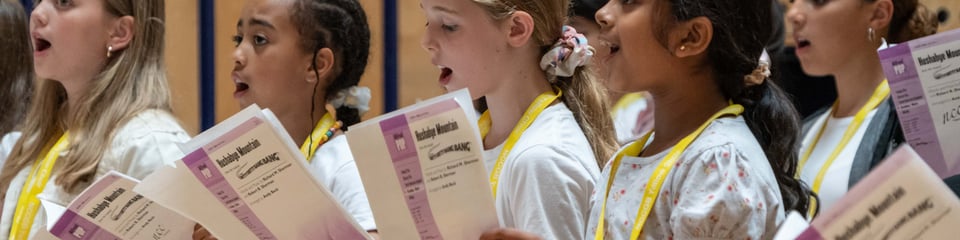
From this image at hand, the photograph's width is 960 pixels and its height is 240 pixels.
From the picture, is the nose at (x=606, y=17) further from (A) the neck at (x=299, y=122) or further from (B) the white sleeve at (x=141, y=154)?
(B) the white sleeve at (x=141, y=154)

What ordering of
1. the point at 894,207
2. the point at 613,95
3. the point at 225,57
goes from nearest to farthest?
1. the point at 894,207
2. the point at 613,95
3. the point at 225,57

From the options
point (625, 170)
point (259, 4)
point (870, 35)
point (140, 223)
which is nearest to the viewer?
point (625, 170)

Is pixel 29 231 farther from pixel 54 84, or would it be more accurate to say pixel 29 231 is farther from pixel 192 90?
pixel 192 90

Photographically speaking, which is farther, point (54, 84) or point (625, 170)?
point (54, 84)

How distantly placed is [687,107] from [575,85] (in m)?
0.38

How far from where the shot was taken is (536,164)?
2021 mm

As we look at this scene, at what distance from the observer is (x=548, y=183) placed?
201cm

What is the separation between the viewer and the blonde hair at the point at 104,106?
2.73m

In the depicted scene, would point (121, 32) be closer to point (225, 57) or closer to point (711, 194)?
point (225, 57)

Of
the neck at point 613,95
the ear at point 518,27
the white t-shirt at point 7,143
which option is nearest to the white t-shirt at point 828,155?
the neck at point 613,95

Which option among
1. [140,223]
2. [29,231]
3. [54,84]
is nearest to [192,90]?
[54,84]

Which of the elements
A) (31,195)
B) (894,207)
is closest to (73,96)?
(31,195)

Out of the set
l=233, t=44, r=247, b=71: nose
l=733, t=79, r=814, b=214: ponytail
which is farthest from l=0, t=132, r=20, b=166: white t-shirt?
l=733, t=79, r=814, b=214: ponytail

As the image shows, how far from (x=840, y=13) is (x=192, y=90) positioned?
89.7 inches
